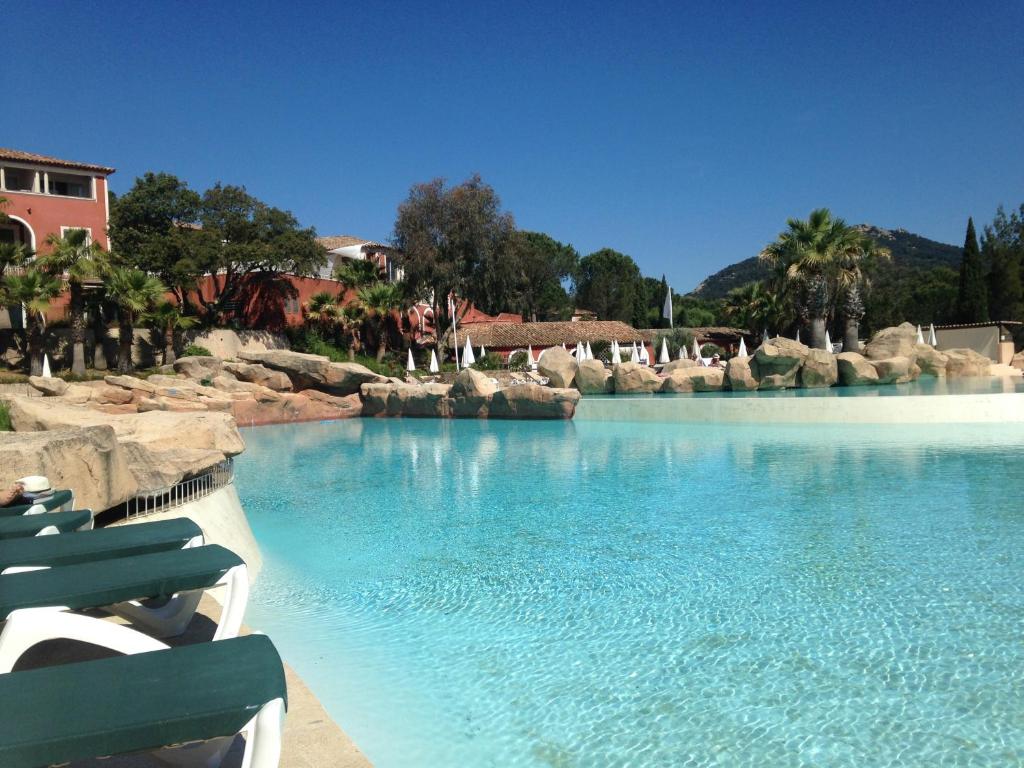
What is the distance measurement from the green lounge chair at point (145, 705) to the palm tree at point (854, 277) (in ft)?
91.1

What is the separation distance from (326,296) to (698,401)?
20.3 meters

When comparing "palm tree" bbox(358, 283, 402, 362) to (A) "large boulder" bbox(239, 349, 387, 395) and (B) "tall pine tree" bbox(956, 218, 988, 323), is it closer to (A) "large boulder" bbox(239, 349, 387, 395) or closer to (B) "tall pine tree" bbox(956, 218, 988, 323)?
(A) "large boulder" bbox(239, 349, 387, 395)

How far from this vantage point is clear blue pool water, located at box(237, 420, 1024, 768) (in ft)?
11.4

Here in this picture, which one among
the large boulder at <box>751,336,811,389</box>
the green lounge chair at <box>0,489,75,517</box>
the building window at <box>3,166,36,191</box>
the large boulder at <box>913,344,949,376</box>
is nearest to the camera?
the green lounge chair at <box>0,489,75,517</box>

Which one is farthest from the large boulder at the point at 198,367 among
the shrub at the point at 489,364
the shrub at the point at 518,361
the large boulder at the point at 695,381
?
the large boulder at the point at 695,381

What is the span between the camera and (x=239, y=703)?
189 centimetres

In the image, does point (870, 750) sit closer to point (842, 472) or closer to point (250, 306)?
point (842, 472)

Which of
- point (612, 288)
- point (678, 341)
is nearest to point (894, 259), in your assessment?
point (612, 288)

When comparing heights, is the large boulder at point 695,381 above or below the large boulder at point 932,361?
below

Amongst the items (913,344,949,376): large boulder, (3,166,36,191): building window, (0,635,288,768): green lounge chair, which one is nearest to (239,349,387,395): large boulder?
(3,166,36,191): building window

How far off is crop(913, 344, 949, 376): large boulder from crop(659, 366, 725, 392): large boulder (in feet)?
28.6

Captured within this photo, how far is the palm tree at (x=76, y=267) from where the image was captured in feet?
75.7

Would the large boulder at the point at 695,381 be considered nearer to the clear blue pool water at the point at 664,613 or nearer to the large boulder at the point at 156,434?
the clear blue pool water at the point at 664,613

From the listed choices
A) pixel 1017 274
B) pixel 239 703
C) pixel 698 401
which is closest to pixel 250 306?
pixel 698 401
